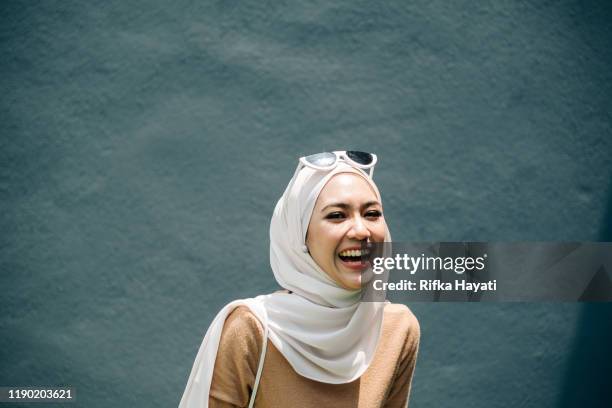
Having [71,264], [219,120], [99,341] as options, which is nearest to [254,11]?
[219,120]

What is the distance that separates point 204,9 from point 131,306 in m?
1.58

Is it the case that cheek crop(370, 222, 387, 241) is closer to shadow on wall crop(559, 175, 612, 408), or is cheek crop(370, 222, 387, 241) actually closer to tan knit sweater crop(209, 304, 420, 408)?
tan knit sweater crop(209, 304, 420, 408)

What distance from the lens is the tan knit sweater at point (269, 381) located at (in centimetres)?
291

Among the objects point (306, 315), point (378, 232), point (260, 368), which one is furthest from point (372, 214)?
point (260, 368)

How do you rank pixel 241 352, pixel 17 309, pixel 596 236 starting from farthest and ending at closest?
pixel 596 236 → pixel 17 309 → pixel 241 352

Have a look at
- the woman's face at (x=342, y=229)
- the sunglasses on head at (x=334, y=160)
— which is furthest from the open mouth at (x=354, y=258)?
the sunglasses on head at (x=334, y=160)

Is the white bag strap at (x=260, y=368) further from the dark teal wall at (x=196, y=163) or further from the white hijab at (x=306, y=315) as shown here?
the dark teal wall at (x=196, y=163)

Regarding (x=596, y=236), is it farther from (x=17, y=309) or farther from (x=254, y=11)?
(x=17, y=309)

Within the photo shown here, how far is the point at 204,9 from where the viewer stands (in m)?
4.41

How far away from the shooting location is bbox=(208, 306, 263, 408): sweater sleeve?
2902 millimetres

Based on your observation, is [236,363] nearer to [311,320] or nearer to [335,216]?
[311,320]

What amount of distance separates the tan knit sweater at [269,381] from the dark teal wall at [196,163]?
4.60ft

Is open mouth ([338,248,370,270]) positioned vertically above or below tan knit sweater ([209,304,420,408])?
above

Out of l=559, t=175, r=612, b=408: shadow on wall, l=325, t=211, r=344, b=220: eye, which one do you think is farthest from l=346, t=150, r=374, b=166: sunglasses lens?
l=559, t=175, r=612, b=408: shadow on wall
